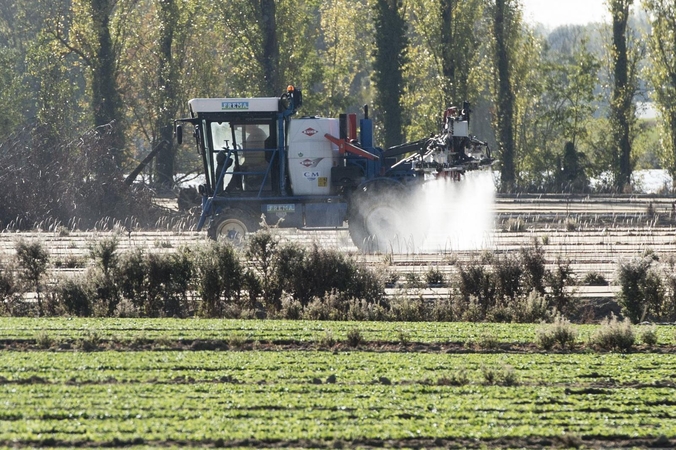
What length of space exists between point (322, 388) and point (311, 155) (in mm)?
13228

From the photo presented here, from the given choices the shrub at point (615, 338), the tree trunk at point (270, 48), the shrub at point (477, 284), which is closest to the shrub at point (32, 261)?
the shrub at point (477, 284)

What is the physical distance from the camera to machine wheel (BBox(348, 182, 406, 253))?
2389 centimetres

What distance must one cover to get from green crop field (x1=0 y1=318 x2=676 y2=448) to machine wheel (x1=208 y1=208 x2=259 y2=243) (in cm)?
871

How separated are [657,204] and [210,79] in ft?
71.0

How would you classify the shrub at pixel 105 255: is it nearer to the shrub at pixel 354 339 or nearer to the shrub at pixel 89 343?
the shrub at pixel 89 343

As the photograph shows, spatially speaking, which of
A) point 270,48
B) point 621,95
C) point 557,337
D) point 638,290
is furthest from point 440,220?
point 621,95

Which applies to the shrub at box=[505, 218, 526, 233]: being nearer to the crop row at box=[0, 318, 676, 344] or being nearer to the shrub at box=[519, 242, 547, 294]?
the shrub at box=[519, 242, 547, 294]

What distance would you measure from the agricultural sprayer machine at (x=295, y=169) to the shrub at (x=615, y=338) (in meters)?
10.5

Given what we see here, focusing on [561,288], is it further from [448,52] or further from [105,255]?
[448,52]

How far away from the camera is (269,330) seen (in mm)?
14562

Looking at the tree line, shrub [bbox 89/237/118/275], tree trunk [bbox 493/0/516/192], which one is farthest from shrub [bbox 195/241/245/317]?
tree trunk [bbox 493/0/516/192]

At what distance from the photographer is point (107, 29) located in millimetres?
45281

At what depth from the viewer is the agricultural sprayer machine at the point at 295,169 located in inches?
939

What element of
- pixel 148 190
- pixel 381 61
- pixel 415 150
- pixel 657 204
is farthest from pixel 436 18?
Result: pixel 415 150
